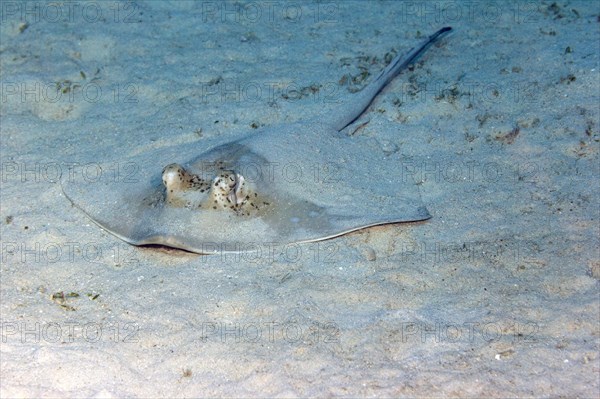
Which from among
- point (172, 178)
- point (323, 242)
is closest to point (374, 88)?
point (323, 242)

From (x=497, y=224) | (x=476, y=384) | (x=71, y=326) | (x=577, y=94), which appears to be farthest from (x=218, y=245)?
(x=577, y=94)

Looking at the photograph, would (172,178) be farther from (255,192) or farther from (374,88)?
(374,88)

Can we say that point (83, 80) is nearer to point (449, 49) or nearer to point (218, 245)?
point (218, 245)

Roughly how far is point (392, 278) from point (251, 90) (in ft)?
11.3

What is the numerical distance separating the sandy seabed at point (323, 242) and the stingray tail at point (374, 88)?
0.57 ft

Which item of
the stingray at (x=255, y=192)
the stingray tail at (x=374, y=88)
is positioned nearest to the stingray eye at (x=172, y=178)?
the stingray at (x=255, y=192)

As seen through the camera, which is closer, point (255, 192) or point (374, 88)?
point (255, 192)

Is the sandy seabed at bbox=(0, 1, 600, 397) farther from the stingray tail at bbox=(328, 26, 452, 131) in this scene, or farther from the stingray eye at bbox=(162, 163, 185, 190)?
the stingray eye at bbox=(162, 163, 185, 190)

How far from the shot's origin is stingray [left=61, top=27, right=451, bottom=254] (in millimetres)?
4121

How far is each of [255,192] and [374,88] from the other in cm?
253

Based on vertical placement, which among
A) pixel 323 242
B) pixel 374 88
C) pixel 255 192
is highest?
pixel 374 88

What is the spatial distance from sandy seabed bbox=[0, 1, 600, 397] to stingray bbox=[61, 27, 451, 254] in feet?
0.66

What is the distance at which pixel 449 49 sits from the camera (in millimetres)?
7180

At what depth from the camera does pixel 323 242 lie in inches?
174
